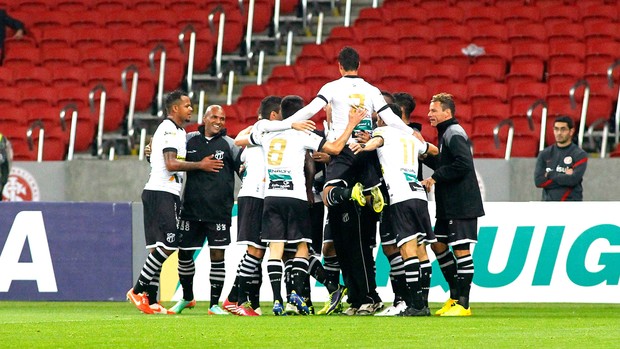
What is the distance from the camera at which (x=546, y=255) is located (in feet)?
48.2

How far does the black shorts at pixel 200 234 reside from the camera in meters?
13.2

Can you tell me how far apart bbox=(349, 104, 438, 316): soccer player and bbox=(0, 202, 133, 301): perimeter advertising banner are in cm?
441

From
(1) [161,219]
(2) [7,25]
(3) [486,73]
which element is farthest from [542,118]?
(2) [7,25]

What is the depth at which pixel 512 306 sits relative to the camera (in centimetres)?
1470

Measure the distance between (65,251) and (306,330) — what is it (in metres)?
6.12

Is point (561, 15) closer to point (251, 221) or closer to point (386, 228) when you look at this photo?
point (386, 228)

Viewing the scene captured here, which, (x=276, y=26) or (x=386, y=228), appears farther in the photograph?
(x=276, y=26)

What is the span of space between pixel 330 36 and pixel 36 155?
5736 millimetres

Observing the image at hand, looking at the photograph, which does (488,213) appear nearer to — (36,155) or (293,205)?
(293,205)

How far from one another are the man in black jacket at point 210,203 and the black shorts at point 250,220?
0.92 feet

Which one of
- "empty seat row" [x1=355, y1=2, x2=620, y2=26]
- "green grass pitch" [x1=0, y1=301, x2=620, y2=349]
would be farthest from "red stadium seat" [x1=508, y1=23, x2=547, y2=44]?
"green grass pitch" [x1=0, y1=301, x2=620, y2=349]

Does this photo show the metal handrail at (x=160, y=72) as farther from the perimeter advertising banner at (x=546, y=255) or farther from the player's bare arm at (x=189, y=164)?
the player's bare arm at (x=189, y=164)

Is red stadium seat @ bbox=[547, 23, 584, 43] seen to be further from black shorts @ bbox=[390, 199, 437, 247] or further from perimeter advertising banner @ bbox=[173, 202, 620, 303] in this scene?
black shorts @ bbox=[390, 199, 437, 247]

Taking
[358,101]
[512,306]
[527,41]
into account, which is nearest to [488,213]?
[512,306]
